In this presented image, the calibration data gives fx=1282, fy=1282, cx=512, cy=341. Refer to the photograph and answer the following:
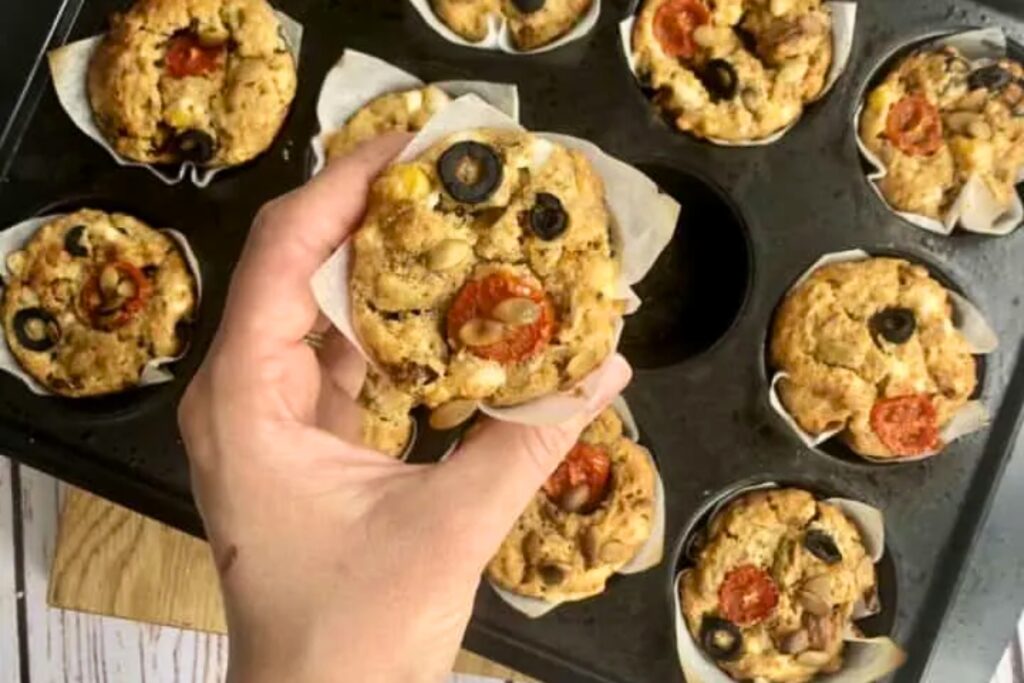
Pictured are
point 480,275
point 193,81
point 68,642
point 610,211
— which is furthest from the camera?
point 68,642

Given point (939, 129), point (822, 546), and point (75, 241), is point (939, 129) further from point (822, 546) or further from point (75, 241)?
point (75, 241)

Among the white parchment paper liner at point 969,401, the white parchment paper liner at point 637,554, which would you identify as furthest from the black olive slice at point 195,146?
the white parchment paper liner at point 969,401

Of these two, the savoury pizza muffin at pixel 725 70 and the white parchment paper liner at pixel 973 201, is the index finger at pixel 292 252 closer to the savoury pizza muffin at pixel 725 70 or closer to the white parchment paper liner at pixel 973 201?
the savoury pizza muffin at pixel 725 70

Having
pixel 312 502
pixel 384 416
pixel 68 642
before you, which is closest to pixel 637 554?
pixel 384 416

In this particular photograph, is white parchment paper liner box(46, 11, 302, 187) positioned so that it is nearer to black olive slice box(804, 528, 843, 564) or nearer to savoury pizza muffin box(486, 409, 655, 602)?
savoury pizza muffin box(486, 409, 655, 602)

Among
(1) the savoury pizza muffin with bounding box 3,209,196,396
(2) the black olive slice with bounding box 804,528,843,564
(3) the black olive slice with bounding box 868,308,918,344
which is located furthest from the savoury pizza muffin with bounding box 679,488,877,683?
(1) the savoury pizza muffin with bounding box 3,209,196,396

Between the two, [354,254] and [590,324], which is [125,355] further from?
[590,324]
